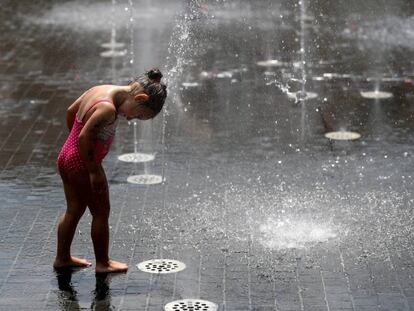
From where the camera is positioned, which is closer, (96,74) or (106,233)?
(106,233)

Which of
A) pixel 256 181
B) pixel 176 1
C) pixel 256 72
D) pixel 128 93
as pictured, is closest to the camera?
pixel 128 93

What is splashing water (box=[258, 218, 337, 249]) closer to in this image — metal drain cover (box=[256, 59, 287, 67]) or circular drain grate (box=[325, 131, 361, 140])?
circular drain grate (box=[325, 131, 361, 140])

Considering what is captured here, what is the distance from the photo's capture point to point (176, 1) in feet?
58.2

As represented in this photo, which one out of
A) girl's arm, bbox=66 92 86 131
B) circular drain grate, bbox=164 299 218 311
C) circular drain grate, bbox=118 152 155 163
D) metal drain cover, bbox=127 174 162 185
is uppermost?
girl's arm, bbox=66 92 86 131

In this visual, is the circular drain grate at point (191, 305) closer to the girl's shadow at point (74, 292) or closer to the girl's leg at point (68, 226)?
the girl's shadow at point (74, 292)

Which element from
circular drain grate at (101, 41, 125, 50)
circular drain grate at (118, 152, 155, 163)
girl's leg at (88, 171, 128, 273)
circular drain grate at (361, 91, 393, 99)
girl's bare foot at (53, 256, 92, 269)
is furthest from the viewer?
circular drain grate at (101, 41, 125, 50)

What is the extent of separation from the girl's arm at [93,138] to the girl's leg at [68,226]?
1.08 ft

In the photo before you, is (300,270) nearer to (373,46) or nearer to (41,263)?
(41,263)

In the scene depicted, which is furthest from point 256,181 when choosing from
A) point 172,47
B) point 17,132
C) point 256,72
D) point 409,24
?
point 409,24

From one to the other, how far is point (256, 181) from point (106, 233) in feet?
7.50

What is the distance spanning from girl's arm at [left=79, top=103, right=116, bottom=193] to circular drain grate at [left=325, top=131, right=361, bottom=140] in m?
3.87

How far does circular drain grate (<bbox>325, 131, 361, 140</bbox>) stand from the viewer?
34.2ft

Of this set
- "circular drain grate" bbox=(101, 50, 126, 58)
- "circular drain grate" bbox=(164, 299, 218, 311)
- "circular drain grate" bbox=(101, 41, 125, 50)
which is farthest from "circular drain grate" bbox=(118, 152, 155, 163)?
"circular drain grate" bbox=(101, 41, 125, 50)

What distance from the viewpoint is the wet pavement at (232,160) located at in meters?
7.14
